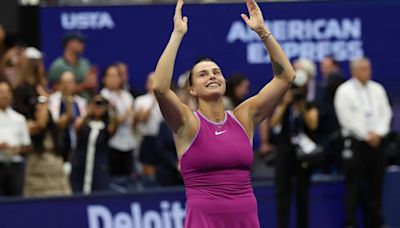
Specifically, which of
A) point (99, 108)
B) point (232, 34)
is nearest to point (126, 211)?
point (99, 108)

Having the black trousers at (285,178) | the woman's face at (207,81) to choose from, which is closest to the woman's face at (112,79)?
the black trousers at (285,178)

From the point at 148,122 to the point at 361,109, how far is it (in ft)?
8.30

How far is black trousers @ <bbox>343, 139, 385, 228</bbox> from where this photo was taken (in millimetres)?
12836

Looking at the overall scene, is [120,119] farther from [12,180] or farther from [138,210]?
[12,180]

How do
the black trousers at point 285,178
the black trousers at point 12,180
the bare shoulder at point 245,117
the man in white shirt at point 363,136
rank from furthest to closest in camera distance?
the man in white shirt at point 363,136, the black trousers at point 285,178, the black trousers at point 12,180, the bare shoulder at point 245,117

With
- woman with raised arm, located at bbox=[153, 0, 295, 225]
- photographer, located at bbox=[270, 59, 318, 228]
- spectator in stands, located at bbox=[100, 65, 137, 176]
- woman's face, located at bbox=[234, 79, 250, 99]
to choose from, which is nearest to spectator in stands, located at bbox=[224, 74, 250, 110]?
woman's face, located at bbox=[234, 79, 250, 99]

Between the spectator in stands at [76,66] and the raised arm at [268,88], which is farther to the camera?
the spectator in stands at [76,66]

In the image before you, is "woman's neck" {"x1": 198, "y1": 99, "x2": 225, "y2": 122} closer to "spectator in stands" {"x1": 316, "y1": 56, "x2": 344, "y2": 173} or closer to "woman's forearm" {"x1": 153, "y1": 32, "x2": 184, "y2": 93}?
"woman's forearm" {"x1": 153, "y1": 32, "x2": 184, "y2": 93}

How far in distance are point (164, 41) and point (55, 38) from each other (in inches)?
54.2

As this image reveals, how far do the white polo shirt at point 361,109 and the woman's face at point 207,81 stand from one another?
19.8 ft

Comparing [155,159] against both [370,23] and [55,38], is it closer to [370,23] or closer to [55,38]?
[55,38]

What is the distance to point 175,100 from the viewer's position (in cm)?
676

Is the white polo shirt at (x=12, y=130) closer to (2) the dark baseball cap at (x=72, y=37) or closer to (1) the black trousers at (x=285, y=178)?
(2) the dark baseball cap at (x=72, y=37)

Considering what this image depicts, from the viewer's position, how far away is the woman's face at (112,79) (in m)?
13.2
